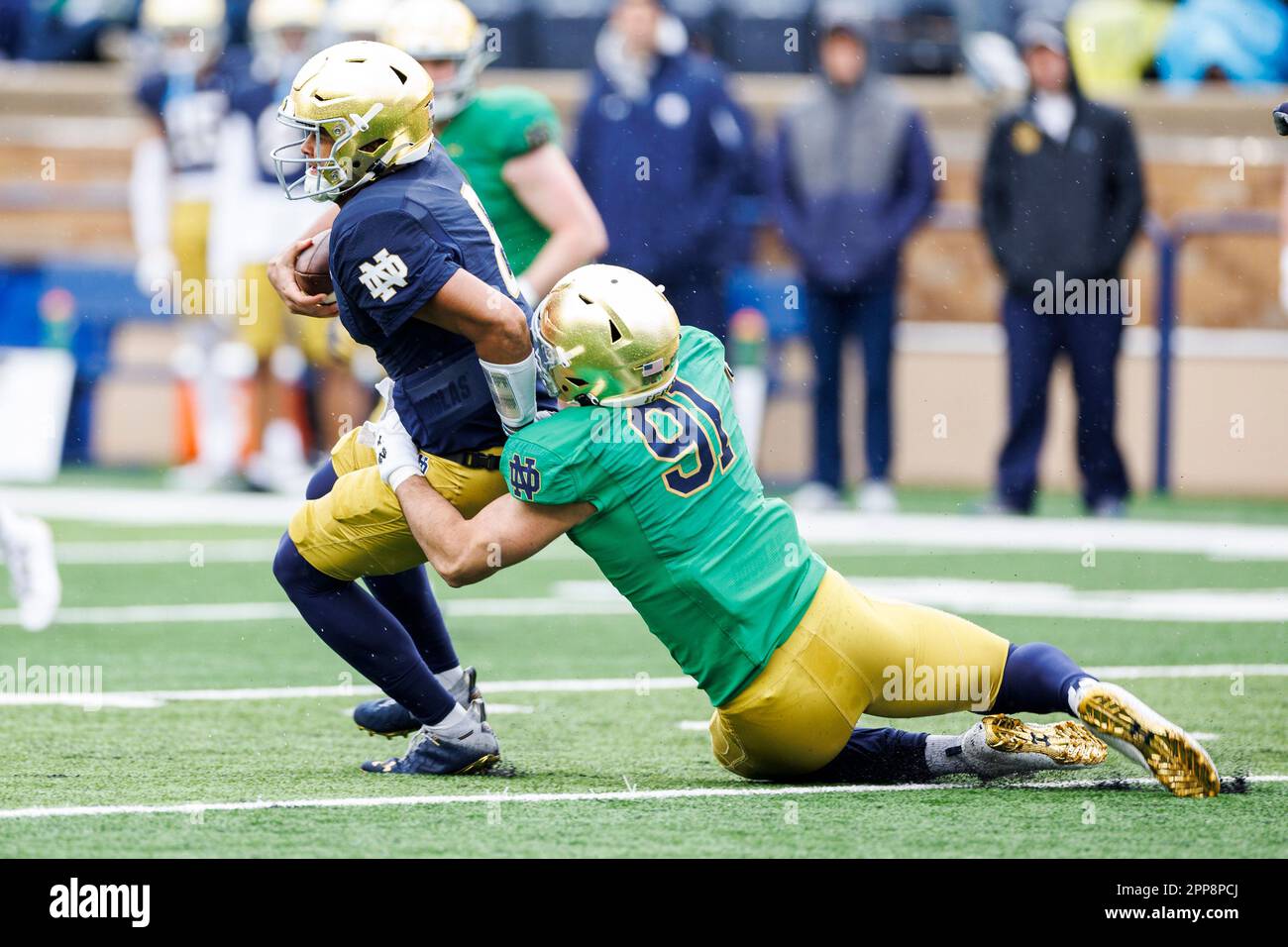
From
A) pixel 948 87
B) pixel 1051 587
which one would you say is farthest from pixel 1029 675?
pixel 948 87

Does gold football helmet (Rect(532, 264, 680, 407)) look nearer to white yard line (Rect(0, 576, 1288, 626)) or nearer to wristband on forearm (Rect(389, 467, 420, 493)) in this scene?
wristband on forearm (Rect(389, 467, 420, 493))

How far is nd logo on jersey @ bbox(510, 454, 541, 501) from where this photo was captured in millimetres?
5043

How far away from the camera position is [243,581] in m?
9.79

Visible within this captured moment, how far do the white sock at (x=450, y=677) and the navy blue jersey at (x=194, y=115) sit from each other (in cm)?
768

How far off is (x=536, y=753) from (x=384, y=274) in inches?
57.8

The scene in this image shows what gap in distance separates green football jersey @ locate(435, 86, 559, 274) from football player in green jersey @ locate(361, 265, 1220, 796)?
2.01m

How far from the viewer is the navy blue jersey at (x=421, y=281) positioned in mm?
5211

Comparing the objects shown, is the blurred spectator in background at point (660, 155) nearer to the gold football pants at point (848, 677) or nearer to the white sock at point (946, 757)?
the white sock at point (946, 757)

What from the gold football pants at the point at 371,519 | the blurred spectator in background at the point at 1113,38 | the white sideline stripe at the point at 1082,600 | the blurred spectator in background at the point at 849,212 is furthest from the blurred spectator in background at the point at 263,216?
the gold football pants at the point at 371,519

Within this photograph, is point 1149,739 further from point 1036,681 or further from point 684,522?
point 684,522

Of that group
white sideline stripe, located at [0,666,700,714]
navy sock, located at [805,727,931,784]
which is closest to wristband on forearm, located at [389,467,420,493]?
navy sock, located at [805,727,931,784]

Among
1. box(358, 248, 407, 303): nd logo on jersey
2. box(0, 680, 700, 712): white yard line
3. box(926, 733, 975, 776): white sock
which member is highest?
box(358, 248, 407, 303): nd logo on jersey

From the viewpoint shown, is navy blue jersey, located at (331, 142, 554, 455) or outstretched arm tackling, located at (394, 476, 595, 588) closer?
outstretched arm tackling, located at (394, 476, 595, 588)

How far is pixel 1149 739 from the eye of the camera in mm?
5105
